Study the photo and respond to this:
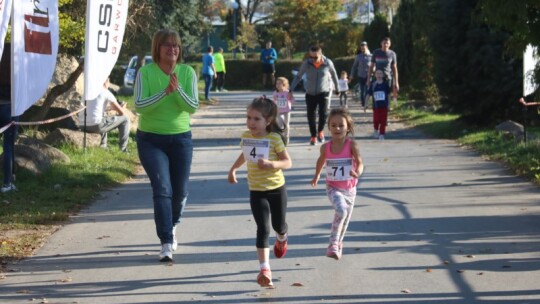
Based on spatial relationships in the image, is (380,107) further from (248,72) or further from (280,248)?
(248,72)

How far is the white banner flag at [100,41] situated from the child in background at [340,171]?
6241 millimetres

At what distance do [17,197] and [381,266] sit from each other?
5350 millimetres

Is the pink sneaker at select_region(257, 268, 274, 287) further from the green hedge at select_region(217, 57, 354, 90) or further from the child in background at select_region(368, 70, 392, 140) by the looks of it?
the green hedge at select_region(217, 57, 354, 90)

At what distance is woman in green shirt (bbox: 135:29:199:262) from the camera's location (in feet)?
28.0

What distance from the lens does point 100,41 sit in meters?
14.1

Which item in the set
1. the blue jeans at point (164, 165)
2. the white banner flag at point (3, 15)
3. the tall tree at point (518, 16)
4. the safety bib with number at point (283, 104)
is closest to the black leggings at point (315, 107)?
the safety bib with number at point (283, 104)

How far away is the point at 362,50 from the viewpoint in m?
27.9

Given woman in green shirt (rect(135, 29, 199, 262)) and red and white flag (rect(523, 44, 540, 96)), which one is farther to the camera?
red and white flag (rect(523, 44, 540, 96))

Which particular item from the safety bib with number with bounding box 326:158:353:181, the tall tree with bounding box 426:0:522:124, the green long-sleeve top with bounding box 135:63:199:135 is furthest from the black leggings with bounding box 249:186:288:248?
the tall tree with bounding box 426:0:522:124

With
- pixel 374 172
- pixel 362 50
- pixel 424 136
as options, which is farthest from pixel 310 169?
pixel 362 50

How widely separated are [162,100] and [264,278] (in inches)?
75.2

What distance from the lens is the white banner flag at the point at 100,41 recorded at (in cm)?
1389

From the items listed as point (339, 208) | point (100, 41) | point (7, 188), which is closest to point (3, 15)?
point (7, 188)

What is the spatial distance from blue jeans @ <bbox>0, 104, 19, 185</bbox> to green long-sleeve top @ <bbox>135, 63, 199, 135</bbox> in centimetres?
384
